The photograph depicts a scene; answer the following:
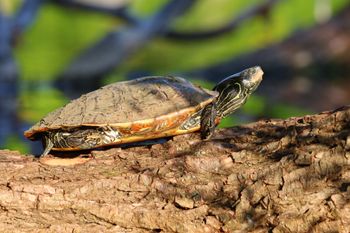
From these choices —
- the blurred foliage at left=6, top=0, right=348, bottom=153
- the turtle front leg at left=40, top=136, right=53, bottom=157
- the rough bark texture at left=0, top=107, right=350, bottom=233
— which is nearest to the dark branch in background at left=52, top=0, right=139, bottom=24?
the blurred foliage at left=6, top=0, right=348, bottom=153

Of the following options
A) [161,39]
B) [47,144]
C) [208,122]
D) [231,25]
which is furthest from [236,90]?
[231,25]

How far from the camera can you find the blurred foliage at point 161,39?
15289mm

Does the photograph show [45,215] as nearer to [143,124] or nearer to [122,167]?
[122,167]

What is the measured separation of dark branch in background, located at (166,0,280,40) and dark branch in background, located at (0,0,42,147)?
3809mm

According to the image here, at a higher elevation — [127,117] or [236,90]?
[236,90]

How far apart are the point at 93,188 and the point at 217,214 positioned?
1.65ft

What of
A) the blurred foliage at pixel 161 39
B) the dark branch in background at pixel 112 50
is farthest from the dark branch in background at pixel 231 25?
the dark branch in background at pixel 112 50

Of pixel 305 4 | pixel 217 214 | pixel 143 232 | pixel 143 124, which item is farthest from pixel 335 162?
pixel 305 4

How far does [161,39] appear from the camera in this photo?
15836mm

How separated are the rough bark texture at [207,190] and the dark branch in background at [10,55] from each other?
26.2 feet

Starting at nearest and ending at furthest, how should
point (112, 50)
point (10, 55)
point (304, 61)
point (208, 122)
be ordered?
point (208, 122), point (10, 55), point (304, 61), point (112, 50)

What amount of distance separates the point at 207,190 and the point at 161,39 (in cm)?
1317

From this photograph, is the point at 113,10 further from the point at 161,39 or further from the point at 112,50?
the point at 161,39

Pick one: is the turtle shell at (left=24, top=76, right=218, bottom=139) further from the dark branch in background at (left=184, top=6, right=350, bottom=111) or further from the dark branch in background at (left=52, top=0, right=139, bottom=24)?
the dark branch in background at (left=52, top=0, right=139, bottom=24)
